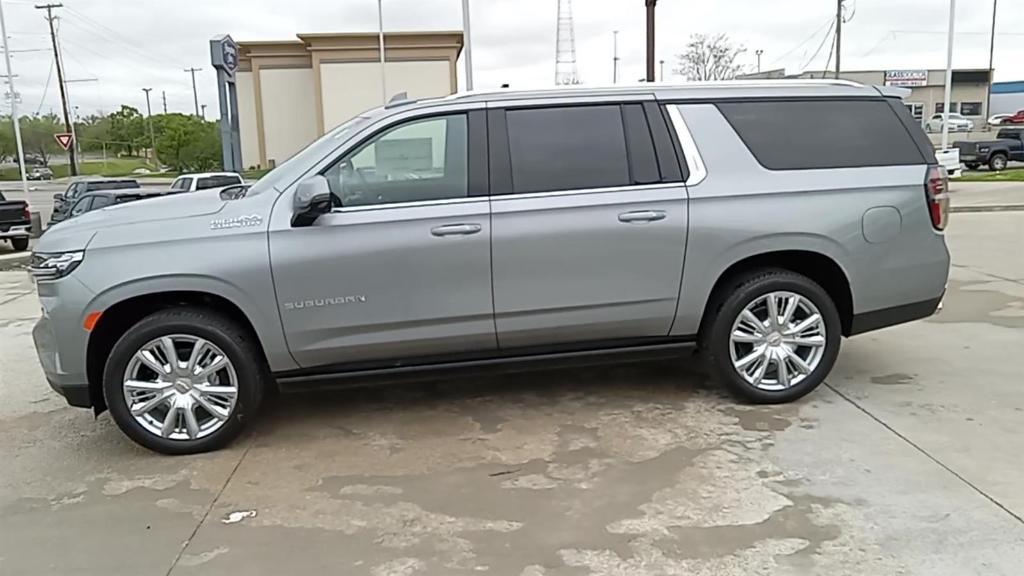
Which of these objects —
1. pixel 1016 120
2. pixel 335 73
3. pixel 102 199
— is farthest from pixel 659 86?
pixel 1016 120

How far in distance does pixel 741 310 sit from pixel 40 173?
71062mm

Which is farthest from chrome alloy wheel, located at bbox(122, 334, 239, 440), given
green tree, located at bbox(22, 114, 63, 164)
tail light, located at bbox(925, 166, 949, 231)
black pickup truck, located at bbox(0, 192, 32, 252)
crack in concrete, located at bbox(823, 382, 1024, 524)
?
green tree, located at bbox(22, 114, 63, 164)

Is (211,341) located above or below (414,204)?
below

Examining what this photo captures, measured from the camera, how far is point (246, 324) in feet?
14.2

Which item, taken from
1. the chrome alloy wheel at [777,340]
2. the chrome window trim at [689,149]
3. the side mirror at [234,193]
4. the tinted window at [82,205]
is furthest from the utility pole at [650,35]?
the tinted window at [82,205]

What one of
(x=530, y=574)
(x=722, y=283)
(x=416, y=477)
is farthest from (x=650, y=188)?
(x=530, y=574)

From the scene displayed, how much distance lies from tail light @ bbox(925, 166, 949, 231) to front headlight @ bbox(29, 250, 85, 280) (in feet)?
16.2

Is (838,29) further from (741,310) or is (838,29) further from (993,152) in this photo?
(741,310)

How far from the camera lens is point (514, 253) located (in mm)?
4320

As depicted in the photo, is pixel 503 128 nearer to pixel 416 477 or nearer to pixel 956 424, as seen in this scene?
pixel 416 477

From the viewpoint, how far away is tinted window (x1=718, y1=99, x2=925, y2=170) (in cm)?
467

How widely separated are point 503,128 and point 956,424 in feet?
10.3

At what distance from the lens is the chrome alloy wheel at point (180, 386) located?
4160 millimetres

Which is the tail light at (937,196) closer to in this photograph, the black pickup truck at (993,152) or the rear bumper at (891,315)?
the rear bumper at (891,315)
